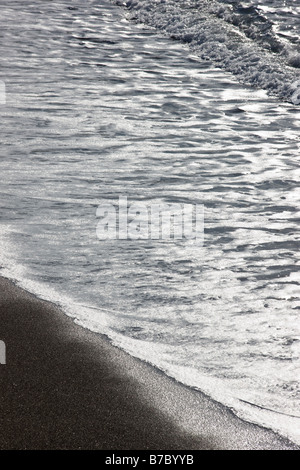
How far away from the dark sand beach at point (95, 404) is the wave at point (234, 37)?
5.10 metres

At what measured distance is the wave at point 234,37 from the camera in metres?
7.86

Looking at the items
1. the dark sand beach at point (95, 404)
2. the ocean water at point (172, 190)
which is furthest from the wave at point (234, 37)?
the dark sand beach at point (95, 404)

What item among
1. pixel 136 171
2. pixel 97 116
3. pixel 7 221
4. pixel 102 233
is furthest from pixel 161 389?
pixel 97 116

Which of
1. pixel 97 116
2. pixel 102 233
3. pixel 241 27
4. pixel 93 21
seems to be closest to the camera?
pixel 102 233

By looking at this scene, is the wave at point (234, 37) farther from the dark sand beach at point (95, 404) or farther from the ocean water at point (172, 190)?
the dark sand beach at point (95, 404)

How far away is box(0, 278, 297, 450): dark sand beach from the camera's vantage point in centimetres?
225

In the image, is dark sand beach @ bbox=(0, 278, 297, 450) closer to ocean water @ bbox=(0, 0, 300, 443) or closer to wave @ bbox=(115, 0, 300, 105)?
ocean water @ bbox=(0, 0, 300, 443)

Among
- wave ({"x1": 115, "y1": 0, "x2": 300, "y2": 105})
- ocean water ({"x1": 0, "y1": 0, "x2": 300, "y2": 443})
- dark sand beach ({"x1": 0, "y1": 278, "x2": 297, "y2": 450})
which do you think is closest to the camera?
dark sand beach ({"x1": 0, "y1": 278, "x2": 297, "y2": 450})

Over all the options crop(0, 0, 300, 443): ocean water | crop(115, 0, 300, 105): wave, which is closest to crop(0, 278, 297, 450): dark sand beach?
crop(0, 0, 300, 443): ocean water

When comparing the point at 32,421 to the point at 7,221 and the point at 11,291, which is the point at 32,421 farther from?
the point at 7,221

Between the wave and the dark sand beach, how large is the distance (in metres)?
5.10
